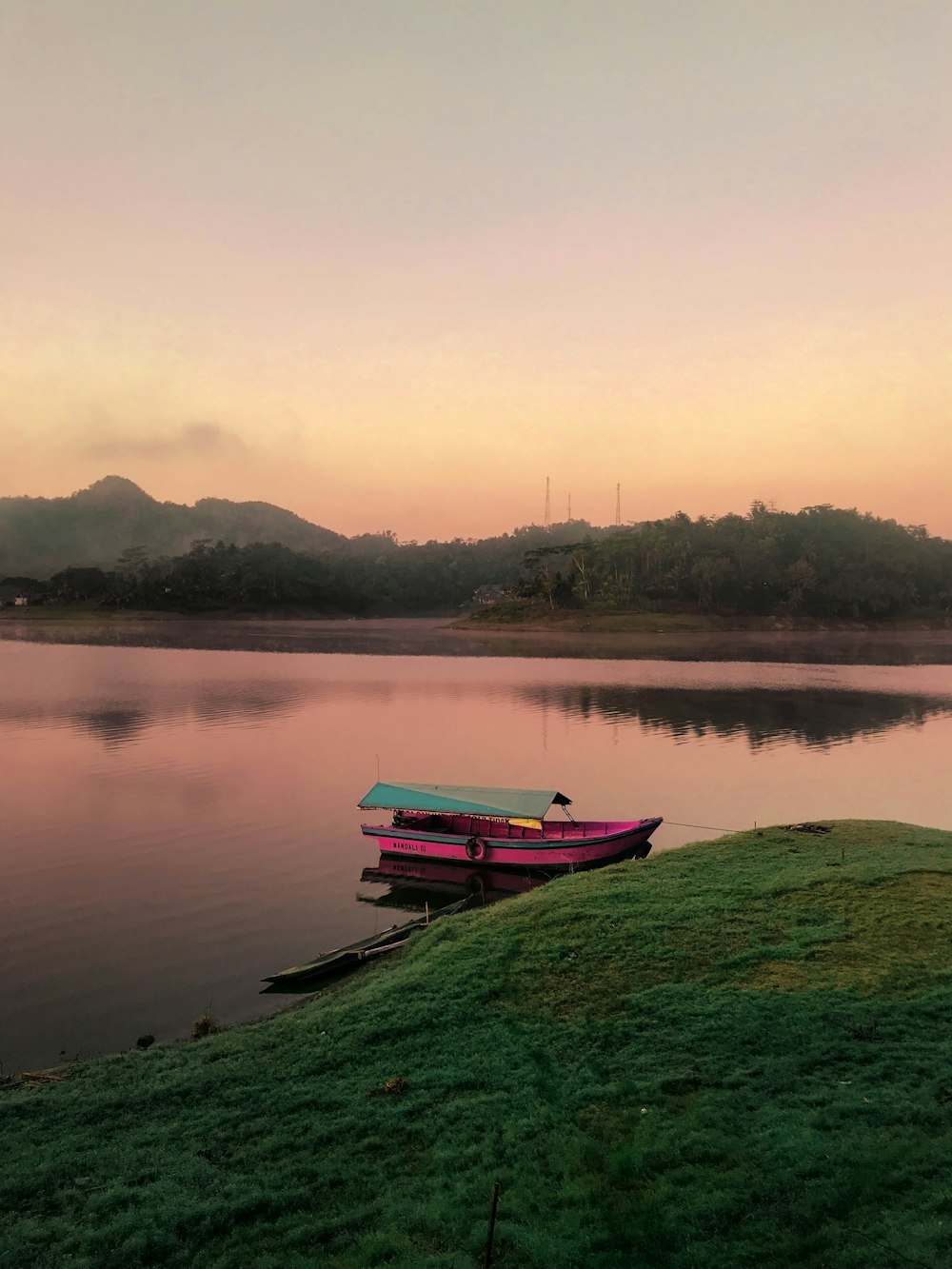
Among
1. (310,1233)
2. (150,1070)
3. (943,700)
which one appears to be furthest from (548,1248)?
(943,700)

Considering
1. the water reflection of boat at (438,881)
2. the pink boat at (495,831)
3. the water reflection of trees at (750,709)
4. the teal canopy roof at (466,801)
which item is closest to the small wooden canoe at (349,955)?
the water reflection of boat at (438,881)

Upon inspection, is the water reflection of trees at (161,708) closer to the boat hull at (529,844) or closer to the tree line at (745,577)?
the boat hull at (529,844)

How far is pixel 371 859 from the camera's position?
2898cm

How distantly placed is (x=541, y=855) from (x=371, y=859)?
19.8 ft

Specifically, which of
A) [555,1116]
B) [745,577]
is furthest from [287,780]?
[745,577]

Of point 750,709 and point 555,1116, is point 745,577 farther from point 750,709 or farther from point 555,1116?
point 555,1116

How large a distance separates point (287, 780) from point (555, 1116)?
3116cm

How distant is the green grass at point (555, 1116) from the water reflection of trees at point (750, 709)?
3694cm

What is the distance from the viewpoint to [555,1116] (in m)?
10.7

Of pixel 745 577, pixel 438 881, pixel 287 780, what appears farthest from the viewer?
pixel 745 577

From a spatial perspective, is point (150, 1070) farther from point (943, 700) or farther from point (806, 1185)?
point (943, 700)

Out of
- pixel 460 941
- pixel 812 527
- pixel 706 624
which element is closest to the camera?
pixel 460 941

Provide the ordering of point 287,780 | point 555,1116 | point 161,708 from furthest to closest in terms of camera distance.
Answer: point 161,708 → point 287,780 → point 555,1116

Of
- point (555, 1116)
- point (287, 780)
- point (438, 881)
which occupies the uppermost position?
point (555, 1116)
